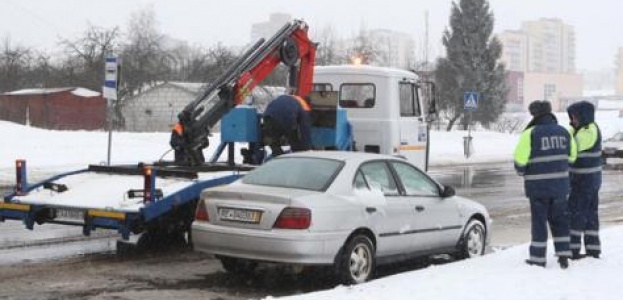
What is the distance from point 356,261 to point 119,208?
9.13ft

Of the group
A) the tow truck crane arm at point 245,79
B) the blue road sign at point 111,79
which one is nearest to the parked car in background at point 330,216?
the tow truck crane arm at point 245,79

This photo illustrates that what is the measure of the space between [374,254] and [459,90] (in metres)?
49.7

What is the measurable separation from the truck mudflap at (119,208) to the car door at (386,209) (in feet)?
7.05

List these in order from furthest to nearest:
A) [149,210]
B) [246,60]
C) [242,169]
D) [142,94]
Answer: [142,94], [246,60], [242,169], [149,210]

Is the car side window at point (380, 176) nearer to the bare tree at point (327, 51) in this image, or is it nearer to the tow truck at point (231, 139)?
the tow truck at point (231, 139)

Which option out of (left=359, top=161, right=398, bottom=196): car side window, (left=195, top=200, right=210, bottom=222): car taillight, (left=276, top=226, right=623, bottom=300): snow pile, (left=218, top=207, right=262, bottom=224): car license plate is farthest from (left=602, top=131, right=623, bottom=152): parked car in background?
(left=218, top=207, right=262, bottom=224): car license plate

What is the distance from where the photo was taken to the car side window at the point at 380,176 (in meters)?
8.70

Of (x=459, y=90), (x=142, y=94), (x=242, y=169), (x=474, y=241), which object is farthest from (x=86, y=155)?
(x=459, y=90)

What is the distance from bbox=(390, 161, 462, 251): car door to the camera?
29.7 feet

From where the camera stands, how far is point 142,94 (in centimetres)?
5138

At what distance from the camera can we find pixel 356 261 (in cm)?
824

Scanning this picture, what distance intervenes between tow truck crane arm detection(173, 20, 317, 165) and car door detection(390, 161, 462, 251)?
3.90m

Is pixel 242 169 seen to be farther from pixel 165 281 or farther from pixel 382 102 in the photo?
pixel 382 102

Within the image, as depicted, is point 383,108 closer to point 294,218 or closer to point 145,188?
point 145,188
